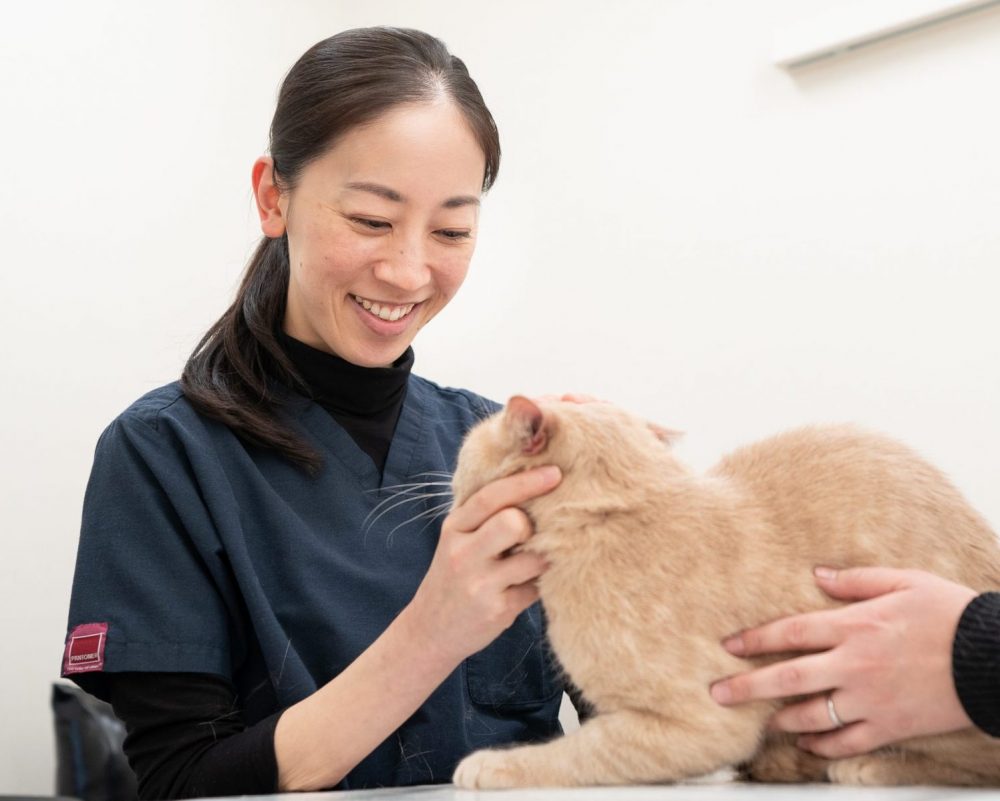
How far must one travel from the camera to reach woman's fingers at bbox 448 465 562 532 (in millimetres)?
1021

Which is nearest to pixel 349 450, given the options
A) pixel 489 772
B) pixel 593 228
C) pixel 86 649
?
pixel 86 649

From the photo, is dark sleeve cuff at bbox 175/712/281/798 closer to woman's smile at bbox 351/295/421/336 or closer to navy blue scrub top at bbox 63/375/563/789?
navy blue scrub top at bbox 63/375/563/789

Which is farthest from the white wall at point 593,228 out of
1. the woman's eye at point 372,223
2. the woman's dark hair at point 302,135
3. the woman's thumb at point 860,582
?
the woman's eye at point 372,223

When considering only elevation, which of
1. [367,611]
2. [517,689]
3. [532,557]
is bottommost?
[517,689]

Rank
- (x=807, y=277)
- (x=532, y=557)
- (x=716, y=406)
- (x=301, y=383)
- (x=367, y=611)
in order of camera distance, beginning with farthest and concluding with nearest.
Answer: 1. (x=716, y=406)
2. (x=807, y=277)
3. (x=301, y=383)
4. (x=367, y=611)
5. (x=532, y=557)

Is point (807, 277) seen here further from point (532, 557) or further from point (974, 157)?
point (532, 557)

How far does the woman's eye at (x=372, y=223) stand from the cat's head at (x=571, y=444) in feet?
1.10

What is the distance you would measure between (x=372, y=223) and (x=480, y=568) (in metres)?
0.50

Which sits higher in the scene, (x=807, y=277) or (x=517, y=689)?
(x=807, y=277)

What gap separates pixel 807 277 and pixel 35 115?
5.78 feet

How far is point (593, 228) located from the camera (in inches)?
101

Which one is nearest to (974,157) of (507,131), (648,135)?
(648,135)

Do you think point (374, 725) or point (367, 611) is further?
point (367, 611)

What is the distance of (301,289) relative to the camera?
1.38 meters
